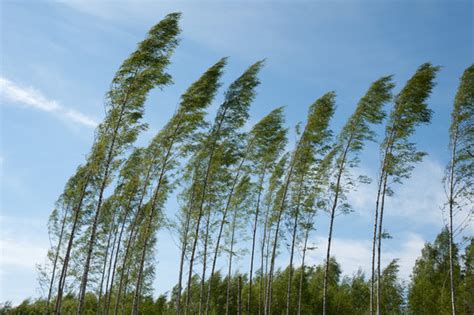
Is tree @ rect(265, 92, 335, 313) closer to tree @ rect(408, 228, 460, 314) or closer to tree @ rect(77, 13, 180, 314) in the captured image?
tree @ rect(77, 13, 180, 314)

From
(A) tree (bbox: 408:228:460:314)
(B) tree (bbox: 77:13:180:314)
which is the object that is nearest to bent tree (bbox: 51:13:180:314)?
(B) tree (bbox: 77:13:180:314)

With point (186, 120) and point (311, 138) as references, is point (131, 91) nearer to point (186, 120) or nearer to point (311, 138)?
point (186, 120)

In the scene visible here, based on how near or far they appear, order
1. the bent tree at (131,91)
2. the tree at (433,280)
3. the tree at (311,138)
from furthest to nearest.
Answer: the tree at (433,280)
the tree at (311,138)
the bent tree at (131,91)

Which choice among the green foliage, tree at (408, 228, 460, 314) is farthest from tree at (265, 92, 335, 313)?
tree at (408, 228, 460, 314)

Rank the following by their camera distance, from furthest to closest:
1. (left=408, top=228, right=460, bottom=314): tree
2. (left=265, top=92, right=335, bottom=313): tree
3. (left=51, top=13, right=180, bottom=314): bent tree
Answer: (left=408, top=228, right=460, bottom=314): tree, (left=265, top=92, right=335, bottom=313): tree, (left=51, top=13, right=180, bottom=314): bent tree

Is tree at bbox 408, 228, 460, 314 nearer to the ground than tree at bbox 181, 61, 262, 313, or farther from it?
nearer to the ground

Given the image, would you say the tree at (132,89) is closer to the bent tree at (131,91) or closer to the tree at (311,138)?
the bent tree at (131,91)

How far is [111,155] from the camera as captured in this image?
55.9 ft

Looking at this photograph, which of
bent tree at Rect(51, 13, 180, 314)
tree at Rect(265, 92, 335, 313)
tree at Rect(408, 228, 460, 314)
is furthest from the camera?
tree at Rect(408, 228, 460, 314)

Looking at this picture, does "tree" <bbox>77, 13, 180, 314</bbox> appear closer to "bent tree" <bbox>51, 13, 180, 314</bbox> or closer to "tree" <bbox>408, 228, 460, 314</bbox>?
"bent tree" <bbox>51, 13, 180, 314</bbox>

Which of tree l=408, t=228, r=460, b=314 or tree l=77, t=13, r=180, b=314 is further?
tree l=408, t=228, r=460, b=314

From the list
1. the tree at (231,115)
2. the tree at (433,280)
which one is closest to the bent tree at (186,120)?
the tree at (231,115)

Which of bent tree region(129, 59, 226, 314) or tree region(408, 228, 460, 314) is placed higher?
bent tree region(129, 59, 226, 314)

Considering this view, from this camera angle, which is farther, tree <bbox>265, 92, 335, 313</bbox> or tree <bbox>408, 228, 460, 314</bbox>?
tree <bbox>408, 228, 460, 314</bbox>
